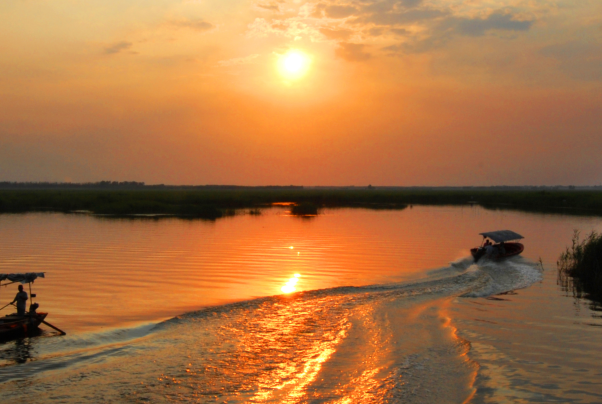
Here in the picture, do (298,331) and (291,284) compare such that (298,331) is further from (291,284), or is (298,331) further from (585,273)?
(585,273)

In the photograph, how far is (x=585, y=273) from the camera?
803 inches

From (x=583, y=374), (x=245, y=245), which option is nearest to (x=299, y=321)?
(x=583, y=374)

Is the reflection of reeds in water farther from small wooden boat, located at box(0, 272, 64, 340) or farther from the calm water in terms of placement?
small wooden boat, located at box(0, 272, 64, 340)

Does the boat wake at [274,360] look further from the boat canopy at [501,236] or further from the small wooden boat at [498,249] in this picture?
the boat canopy at [501,236]

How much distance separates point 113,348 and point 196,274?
32.4ft

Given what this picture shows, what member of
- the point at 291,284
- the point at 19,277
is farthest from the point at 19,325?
the point at 291,284

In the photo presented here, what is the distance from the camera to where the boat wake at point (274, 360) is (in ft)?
28.6

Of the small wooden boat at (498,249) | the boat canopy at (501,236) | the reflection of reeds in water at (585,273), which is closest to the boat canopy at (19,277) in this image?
the reflection of reeds in water at (585,273)

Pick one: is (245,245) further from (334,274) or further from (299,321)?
(299,321)

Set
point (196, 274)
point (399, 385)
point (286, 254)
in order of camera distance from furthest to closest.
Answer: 1. point (286, 254)
2. point (196, 274)
3. point (399, 385)

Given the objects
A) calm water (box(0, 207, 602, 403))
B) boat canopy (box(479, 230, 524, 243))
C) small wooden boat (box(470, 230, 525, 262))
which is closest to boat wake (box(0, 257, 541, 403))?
calm water (box(0, 207, 602, 403))

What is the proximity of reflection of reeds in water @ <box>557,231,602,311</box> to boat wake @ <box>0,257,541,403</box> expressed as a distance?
272 inches

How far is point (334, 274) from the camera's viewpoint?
21.2 metres

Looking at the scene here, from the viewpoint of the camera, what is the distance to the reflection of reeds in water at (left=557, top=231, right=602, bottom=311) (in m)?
18.0
